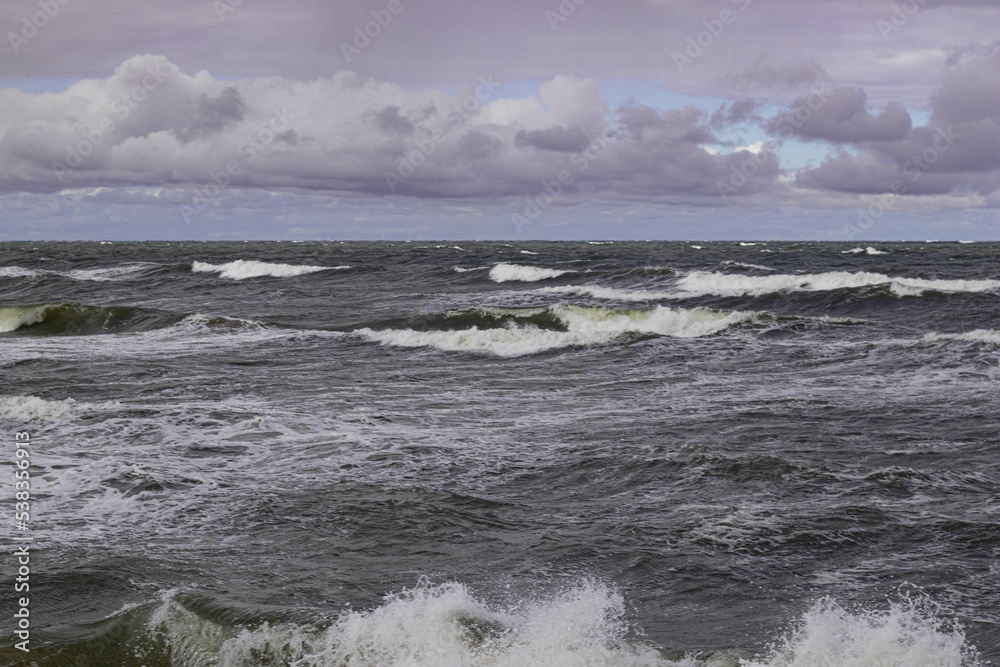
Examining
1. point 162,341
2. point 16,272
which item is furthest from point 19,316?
point 16,272

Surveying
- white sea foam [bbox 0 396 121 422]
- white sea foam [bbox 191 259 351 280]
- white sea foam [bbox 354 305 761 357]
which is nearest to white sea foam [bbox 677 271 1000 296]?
white sea foam [bbox 354 305 761 357]

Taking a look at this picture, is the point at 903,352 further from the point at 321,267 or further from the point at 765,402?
the point at 321,267

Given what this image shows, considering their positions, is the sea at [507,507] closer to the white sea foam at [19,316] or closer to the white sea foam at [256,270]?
the white sea foam at [19,316]

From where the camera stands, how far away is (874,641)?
5.18 meters

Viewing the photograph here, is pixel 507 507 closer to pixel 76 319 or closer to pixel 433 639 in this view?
pixel 433 639

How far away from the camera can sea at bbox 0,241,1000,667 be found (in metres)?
5.39

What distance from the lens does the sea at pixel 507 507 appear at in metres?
5.39

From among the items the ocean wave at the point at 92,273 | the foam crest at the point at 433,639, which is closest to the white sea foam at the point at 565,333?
the foam crest at the point at 433,639

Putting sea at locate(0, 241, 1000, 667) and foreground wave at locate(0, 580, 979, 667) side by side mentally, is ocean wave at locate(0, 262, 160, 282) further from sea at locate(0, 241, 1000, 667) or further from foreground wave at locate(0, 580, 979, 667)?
foreground wave at locate(0, 580, 979, 667)

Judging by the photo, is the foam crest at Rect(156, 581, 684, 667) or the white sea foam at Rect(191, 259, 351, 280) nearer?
the foam crest at Rect(156, 581, 684, 667)

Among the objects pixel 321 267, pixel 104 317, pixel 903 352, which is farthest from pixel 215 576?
pixel 321 267

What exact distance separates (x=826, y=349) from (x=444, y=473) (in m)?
11.9

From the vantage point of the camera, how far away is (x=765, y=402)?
12.7m

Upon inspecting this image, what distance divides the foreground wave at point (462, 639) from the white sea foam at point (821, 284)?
2629cm
